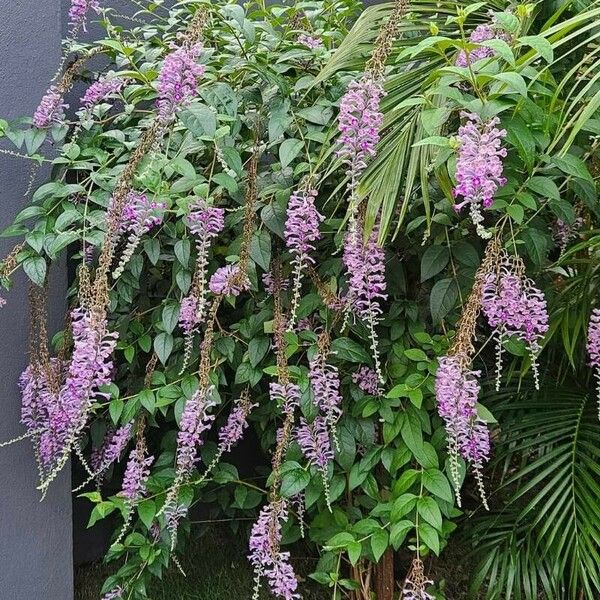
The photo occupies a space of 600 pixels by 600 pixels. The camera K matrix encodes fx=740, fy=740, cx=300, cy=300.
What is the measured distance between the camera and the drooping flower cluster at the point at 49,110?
7.34ft

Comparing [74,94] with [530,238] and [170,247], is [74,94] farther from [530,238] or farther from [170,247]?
[530,238]

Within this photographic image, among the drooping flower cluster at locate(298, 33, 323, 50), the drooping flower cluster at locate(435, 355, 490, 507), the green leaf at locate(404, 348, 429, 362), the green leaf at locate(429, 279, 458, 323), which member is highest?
the drooping flower cluster at locate(298, 33, 323, 50)

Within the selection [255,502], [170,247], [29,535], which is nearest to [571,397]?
[255,502]

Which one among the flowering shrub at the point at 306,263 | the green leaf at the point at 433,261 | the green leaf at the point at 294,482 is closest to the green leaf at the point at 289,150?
the flowering shrub at the point at 306,263

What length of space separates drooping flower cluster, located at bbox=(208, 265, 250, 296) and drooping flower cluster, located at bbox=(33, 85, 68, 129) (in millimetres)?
751

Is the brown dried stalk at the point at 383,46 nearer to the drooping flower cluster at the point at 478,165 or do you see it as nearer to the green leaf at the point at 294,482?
the drooping flower cluster at the point at 478,165

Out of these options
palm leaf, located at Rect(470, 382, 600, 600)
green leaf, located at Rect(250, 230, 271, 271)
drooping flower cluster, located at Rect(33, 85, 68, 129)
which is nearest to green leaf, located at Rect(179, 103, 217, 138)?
green leaf, located at Rect(250, 230, 271, 271)

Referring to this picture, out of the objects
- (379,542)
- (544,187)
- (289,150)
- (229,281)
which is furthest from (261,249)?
(379,542)

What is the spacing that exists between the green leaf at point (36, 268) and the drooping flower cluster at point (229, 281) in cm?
51

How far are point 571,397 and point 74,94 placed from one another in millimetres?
2029

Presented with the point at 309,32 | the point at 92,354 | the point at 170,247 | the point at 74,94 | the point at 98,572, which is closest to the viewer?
the point at 92,354

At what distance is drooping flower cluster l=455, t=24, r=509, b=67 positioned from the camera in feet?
5.66

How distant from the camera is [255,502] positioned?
2404 mm

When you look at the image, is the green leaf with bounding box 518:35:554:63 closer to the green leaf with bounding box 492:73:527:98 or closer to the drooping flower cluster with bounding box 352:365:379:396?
the green leaf with bounding box 492:73:527:98
